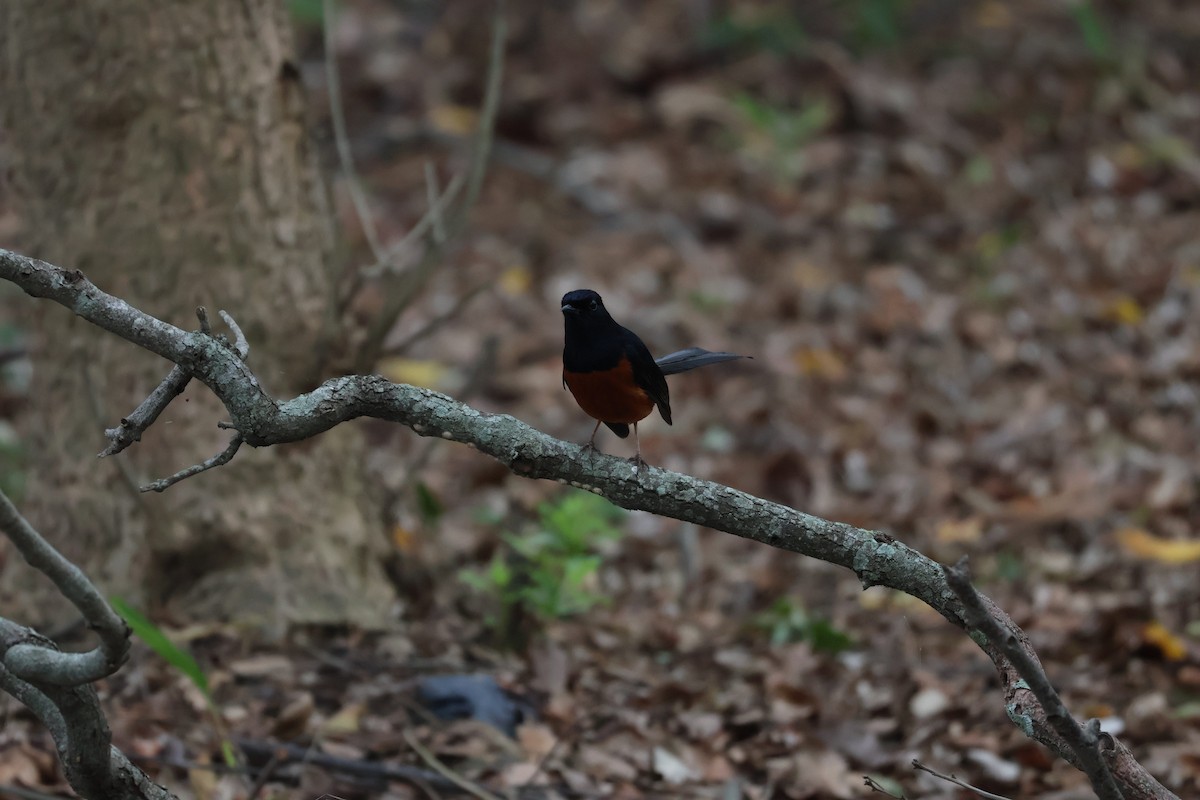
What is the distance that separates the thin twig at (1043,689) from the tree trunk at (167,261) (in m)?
2.59

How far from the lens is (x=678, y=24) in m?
10.4

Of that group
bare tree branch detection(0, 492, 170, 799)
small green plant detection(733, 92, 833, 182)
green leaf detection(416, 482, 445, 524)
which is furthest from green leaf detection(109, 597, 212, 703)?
small green plant detection(733, 92, 833, 182)

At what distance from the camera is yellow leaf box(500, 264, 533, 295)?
25.5ft

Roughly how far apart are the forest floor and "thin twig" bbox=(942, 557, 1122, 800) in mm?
1512

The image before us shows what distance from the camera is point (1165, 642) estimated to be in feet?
14.6

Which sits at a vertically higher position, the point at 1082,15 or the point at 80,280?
the point at 1082,15

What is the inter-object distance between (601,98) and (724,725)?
641 centimetres

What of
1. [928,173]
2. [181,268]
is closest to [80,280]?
[181,268]

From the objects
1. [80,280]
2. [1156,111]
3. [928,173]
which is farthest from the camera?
[1156,111]

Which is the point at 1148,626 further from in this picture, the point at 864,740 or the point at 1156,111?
the point at 1156,111

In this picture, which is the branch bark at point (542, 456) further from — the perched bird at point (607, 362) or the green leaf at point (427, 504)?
the green leaf at point (427, 504)

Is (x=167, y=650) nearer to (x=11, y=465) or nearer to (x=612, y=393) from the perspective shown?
(x=612, y=393)

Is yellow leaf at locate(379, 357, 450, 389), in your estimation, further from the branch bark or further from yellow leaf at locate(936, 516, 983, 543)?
the branch bark

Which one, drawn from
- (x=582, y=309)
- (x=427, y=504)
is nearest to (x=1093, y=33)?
(x=427, y=504)
